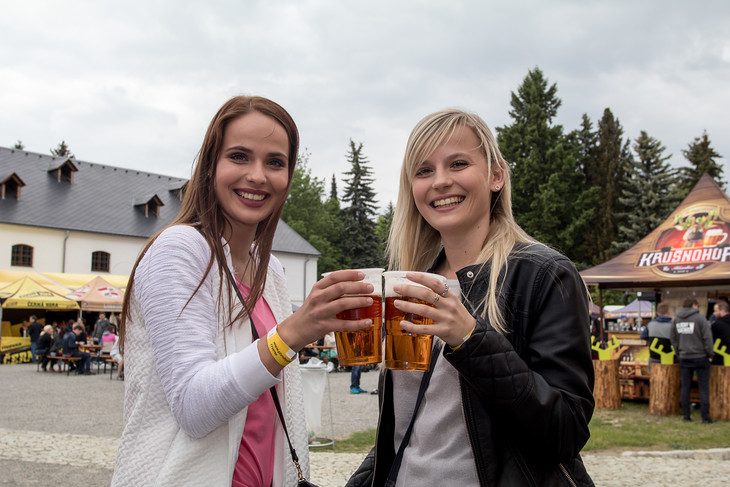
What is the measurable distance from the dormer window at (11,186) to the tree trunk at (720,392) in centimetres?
3485

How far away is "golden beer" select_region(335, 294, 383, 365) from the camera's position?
61.3 inches

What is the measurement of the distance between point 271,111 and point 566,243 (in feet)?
143

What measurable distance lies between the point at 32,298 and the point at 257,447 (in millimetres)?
24865

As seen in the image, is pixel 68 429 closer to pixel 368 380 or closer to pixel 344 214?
pixel 368 380

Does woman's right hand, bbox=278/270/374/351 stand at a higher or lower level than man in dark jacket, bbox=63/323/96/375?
higher

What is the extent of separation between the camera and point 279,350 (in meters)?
1.51

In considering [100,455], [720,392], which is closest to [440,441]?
[100,455]

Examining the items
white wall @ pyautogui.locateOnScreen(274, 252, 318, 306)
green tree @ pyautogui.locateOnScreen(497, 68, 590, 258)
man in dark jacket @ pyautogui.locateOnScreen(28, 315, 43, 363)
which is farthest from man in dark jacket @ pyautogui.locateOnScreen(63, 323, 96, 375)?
green tree @ pyautogui.locateOnScreen(497, 68, 590, 258)

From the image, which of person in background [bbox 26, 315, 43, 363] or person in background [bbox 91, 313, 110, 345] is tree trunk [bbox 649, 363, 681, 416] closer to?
person in background [bbox 91, 313, 110, 345]

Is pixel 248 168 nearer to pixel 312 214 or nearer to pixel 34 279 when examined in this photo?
pixel 34 279

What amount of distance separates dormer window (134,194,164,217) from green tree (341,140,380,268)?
21077 millimetres

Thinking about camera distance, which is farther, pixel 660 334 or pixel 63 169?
pixel 63 169

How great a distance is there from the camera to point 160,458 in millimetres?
1586

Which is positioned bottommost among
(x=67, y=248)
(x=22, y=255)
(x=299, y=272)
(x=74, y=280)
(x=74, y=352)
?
(x=74, y=352)
